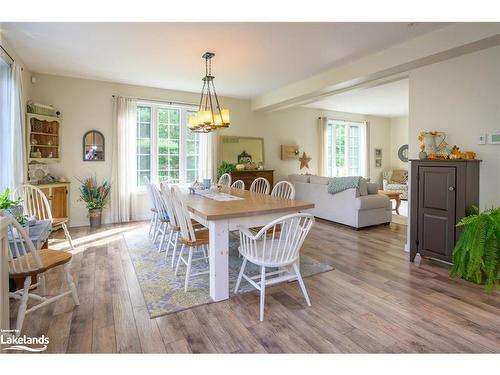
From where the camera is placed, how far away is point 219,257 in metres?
2.46

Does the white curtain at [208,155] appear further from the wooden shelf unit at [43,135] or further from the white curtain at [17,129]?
the white curtain at [17,129]

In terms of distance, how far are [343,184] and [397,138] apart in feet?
17.7

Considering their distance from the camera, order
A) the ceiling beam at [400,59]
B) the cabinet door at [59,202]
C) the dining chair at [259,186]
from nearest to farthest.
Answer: the ceiling beam at [400,59]
the dining chair at [259,186]
the cabinet door at [59,202]

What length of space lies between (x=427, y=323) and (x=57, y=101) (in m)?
5.99

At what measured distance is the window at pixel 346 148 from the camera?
835cm

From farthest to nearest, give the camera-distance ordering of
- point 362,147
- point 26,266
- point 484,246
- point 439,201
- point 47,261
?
point 362,147 < point 439,201 < point 484,246 < point 47,261 < point 26,266

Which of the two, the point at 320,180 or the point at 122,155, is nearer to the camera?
the point at 122,155

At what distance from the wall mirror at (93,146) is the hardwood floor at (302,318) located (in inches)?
109

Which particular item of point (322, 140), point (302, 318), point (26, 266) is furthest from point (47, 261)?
point (322, 140)

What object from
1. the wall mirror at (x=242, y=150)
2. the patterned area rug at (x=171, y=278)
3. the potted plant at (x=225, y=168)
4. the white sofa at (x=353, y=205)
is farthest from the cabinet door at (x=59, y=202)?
the white sofa at (x=353, y=205)

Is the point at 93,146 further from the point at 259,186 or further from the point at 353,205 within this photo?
the point at 353,205

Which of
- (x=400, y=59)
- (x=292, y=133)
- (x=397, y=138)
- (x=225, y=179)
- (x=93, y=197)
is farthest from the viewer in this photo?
(x=397, y=138)
